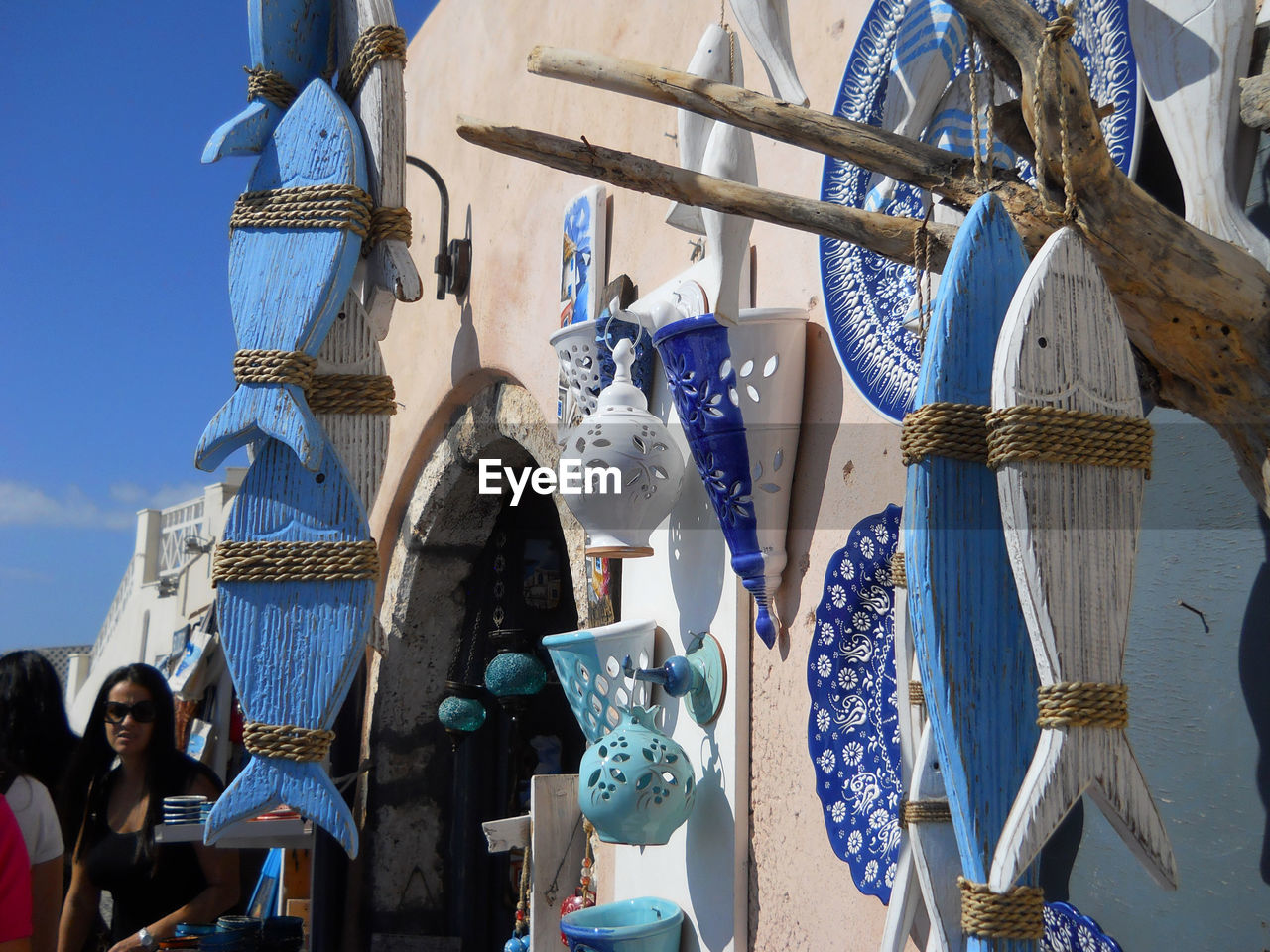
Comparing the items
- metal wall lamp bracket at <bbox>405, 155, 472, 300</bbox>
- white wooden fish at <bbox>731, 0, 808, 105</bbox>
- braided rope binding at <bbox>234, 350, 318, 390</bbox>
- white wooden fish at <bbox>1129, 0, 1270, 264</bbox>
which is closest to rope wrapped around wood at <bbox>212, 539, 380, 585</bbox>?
braided rope binding at <bbox>234, 350, 318, 390</bbox>

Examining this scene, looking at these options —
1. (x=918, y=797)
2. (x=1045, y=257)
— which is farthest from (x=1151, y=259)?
(x=918, y=797)

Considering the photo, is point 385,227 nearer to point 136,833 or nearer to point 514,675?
point 514,675

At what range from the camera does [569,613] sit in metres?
4.54

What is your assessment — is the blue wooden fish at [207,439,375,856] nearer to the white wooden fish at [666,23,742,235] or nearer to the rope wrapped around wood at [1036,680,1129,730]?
the white wooden fish at [666,23,742,235]

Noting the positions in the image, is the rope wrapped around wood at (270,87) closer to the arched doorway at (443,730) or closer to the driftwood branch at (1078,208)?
the driftwood branch at (1078,208)

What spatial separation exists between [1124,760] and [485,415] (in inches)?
119

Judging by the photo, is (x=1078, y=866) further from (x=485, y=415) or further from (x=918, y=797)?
(x=485, y=415)

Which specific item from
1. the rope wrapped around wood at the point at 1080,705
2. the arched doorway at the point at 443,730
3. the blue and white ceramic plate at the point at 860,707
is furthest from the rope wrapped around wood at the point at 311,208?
the arched doorway at the point at 443,730

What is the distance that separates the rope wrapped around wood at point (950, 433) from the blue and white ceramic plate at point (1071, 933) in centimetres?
77

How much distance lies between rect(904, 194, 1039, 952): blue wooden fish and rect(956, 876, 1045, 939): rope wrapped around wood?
11 millimetres

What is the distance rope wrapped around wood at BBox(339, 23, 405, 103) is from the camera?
2.05 metres

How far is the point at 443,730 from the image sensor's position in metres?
4.50

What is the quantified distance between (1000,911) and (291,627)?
1.15m

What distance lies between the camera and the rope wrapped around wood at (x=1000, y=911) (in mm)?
1074
